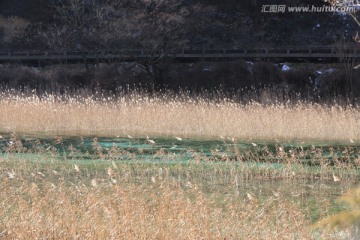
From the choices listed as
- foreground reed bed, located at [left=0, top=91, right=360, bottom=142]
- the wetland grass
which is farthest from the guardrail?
the wetland grass

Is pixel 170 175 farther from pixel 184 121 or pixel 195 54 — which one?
pixel 195 54

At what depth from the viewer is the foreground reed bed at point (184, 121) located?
17.5 meters

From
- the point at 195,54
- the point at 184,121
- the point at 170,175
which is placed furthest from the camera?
the point at 195,54

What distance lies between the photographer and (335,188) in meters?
10.8

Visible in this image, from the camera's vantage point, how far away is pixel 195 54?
37.1 metres

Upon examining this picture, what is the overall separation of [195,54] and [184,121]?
18.9 m

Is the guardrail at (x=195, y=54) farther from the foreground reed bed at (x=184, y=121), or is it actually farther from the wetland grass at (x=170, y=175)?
the wetland grass at (x=170, y=175)

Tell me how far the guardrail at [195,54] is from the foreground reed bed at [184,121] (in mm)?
15625

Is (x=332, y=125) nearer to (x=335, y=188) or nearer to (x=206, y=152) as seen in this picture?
(x=206, y=152)

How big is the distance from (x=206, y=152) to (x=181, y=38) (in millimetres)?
24980


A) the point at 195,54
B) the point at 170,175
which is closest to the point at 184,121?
the point at 170,175

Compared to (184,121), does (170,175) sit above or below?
below

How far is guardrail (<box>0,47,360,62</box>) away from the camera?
117 ft

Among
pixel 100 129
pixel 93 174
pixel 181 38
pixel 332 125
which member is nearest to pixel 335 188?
pixel 93 174
